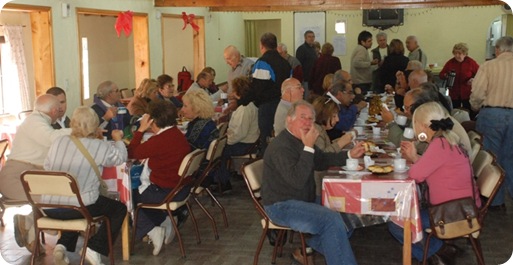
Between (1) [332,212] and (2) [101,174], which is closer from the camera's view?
(1) [332,212]

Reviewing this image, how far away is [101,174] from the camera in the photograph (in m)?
4.54

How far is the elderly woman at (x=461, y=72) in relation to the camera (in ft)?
29.4

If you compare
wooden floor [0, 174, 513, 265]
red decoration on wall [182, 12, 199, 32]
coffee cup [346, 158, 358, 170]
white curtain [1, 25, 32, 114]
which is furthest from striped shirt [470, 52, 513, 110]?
white curtain [1, 25, 32, 114]

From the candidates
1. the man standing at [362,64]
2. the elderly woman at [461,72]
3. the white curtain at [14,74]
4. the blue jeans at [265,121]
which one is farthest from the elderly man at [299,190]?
the man standing at [362,64]

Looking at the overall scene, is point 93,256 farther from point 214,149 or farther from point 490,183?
point 490,183

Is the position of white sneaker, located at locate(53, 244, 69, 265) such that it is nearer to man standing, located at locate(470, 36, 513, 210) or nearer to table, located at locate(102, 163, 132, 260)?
table, located at locate(102, 163, 132, 260)

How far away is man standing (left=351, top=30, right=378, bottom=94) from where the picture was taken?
33.0ft

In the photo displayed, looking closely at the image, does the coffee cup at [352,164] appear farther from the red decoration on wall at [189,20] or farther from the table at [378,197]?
the red decoration on wall at [189,20]

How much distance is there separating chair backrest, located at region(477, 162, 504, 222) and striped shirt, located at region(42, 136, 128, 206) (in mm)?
2523

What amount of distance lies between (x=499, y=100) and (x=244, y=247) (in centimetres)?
295

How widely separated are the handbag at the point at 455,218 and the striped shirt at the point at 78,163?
87.1 inches

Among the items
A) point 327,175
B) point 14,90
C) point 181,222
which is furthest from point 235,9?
point 327,175

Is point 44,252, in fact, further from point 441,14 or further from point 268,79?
point 441,14

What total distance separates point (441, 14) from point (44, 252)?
10840mm
